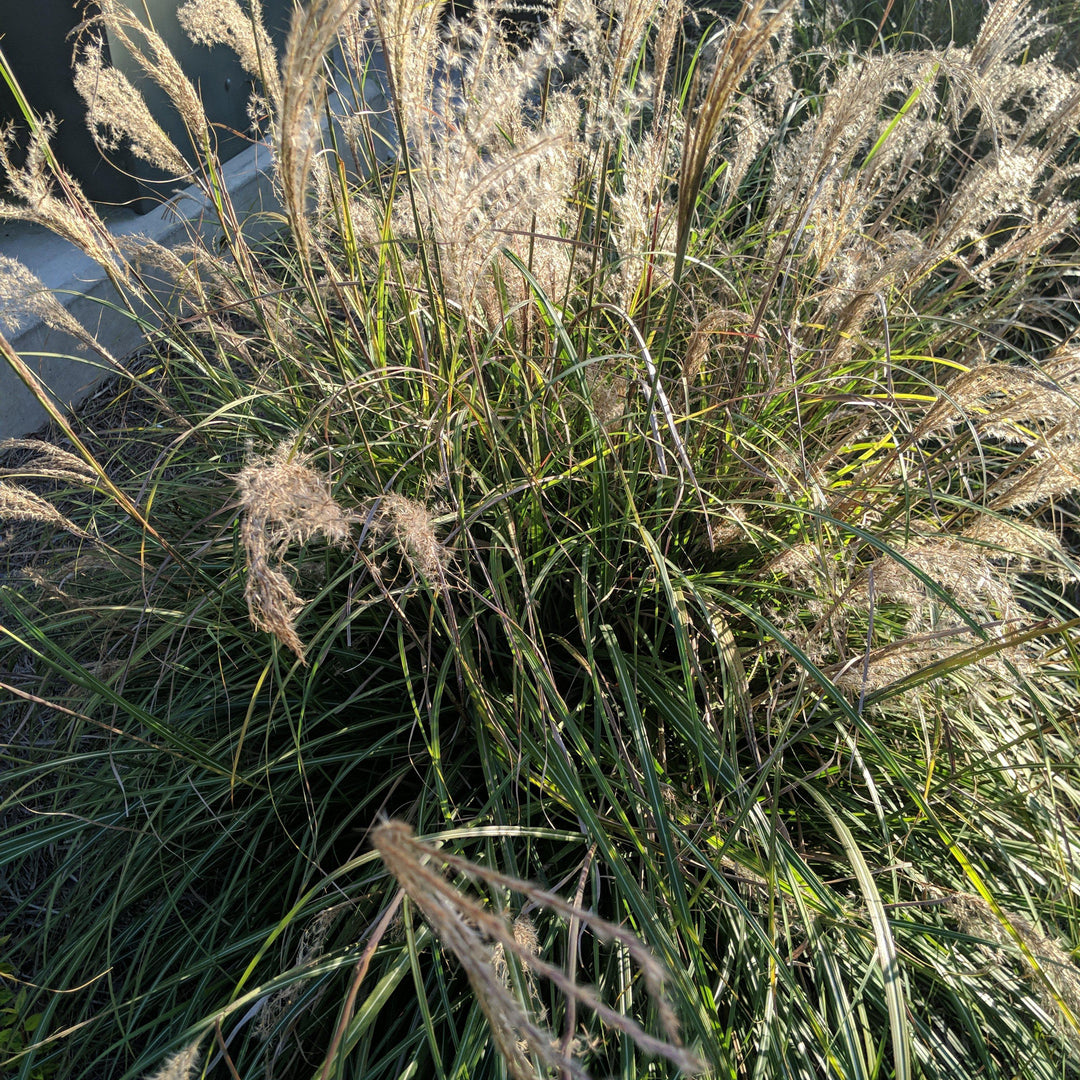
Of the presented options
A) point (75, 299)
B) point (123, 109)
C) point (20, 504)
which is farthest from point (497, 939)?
point (75, 299)

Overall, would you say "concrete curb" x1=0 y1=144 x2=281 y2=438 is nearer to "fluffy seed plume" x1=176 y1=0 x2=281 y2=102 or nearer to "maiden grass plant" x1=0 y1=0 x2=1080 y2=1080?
"fluffy seed plume" x1=176 y1=0 x2=281 y2=102

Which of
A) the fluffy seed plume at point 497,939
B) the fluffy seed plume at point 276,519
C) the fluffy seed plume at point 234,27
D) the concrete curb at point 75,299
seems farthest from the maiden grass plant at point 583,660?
the concrete curb at point 75,299

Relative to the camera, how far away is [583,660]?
1.50 m

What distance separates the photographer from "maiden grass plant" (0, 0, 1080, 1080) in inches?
→ 53.4

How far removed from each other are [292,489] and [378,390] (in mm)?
832

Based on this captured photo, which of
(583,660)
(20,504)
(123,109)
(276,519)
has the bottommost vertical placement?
(583,660)

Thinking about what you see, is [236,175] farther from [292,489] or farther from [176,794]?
[292,489]

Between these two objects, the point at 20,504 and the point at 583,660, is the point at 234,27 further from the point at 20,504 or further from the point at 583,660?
the point at 583,660

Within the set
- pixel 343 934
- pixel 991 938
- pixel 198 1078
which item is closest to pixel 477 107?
pixel 343 934

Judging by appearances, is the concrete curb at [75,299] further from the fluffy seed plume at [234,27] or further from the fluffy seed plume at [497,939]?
the fluffy seed plume at [497,939]

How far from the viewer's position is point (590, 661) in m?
1.45

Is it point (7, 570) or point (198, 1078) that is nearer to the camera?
point (198, 1078)

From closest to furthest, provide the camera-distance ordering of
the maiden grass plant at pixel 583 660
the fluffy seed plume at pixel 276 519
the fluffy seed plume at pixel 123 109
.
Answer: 1. the fluffy seed plume at pixel 276 519
2. the maiden grass plant at pixel 583 660
3. the fluffy seed plume at pixel 123 109

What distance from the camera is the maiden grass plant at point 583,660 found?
1.36 metres
